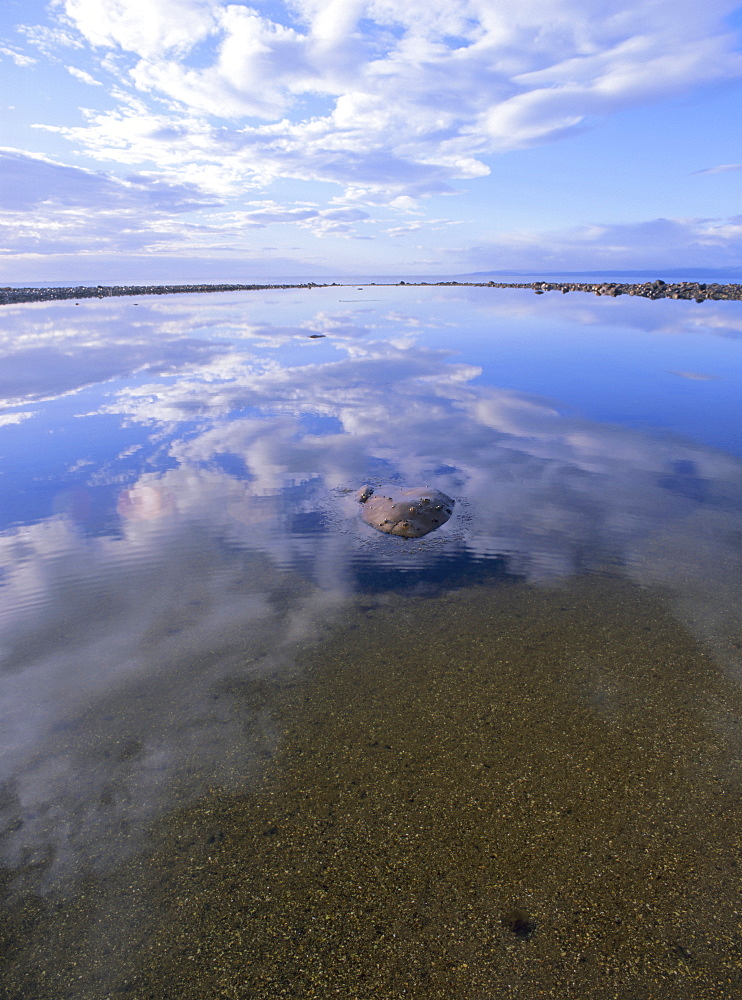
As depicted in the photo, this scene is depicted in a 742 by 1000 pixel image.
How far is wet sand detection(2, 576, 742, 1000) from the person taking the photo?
4.81 metres

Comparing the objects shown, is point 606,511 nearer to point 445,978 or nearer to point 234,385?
point 445,978

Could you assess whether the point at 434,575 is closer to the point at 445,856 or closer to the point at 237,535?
the point at 237,535

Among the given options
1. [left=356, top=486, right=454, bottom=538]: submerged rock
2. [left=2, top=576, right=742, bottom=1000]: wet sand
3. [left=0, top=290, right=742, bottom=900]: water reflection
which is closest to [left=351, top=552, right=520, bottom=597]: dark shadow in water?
[left=0, top=290, right=742, bottom=900]: water reflection

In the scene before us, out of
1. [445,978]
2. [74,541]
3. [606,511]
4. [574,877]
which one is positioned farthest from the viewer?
[606,511]

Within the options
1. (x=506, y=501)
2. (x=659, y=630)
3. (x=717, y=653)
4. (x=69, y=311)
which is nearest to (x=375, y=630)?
(x=659, y=630)

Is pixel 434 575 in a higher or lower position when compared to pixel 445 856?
lower

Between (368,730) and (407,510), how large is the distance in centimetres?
729

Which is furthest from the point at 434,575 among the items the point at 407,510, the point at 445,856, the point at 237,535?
the point at 445,856

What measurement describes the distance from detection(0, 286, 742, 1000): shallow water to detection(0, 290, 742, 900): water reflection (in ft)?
0.25

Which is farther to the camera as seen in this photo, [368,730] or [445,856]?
[368,730]

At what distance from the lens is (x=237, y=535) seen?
13469 millimetres

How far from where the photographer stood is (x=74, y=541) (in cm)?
1314

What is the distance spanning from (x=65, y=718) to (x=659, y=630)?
32.7ft

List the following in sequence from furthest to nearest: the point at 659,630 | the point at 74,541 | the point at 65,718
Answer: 1. the point at 74,541
2. the point at 659,630
3. the point at 65,718
